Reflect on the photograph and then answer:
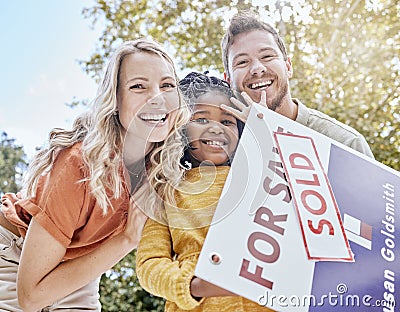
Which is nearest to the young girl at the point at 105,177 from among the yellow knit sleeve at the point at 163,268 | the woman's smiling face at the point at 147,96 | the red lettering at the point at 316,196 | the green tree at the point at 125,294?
the woman's smiling face at the point at 147,96

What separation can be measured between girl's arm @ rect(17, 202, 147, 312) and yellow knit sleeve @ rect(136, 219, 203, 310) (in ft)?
0.46

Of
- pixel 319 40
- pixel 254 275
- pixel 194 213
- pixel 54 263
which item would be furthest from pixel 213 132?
pixel 319 40

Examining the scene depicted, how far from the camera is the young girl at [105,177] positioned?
137 cm

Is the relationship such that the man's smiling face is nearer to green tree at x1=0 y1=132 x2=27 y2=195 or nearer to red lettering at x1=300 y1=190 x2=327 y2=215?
red lettering at x1=300 y1=190 x2=327 y2=215

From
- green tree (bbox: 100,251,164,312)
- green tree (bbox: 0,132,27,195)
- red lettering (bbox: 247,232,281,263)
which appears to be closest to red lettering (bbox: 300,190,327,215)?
red lettering (bbox: 247,232,281,263)

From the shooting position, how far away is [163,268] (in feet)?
3.73

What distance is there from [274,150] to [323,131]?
0.43 meters

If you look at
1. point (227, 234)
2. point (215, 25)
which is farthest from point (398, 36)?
point (227, 234)

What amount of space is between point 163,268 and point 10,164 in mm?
4970

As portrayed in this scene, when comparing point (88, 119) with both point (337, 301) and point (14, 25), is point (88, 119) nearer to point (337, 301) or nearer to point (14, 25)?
point (337, 301)

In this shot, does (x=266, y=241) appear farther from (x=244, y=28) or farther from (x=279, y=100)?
(x=244, y=28)

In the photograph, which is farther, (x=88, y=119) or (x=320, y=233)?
(x=88, y=119)

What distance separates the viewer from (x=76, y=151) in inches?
59.9

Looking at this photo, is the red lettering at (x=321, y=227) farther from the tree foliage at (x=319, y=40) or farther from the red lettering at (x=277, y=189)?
the tree foliage at (x=319, y=40)
